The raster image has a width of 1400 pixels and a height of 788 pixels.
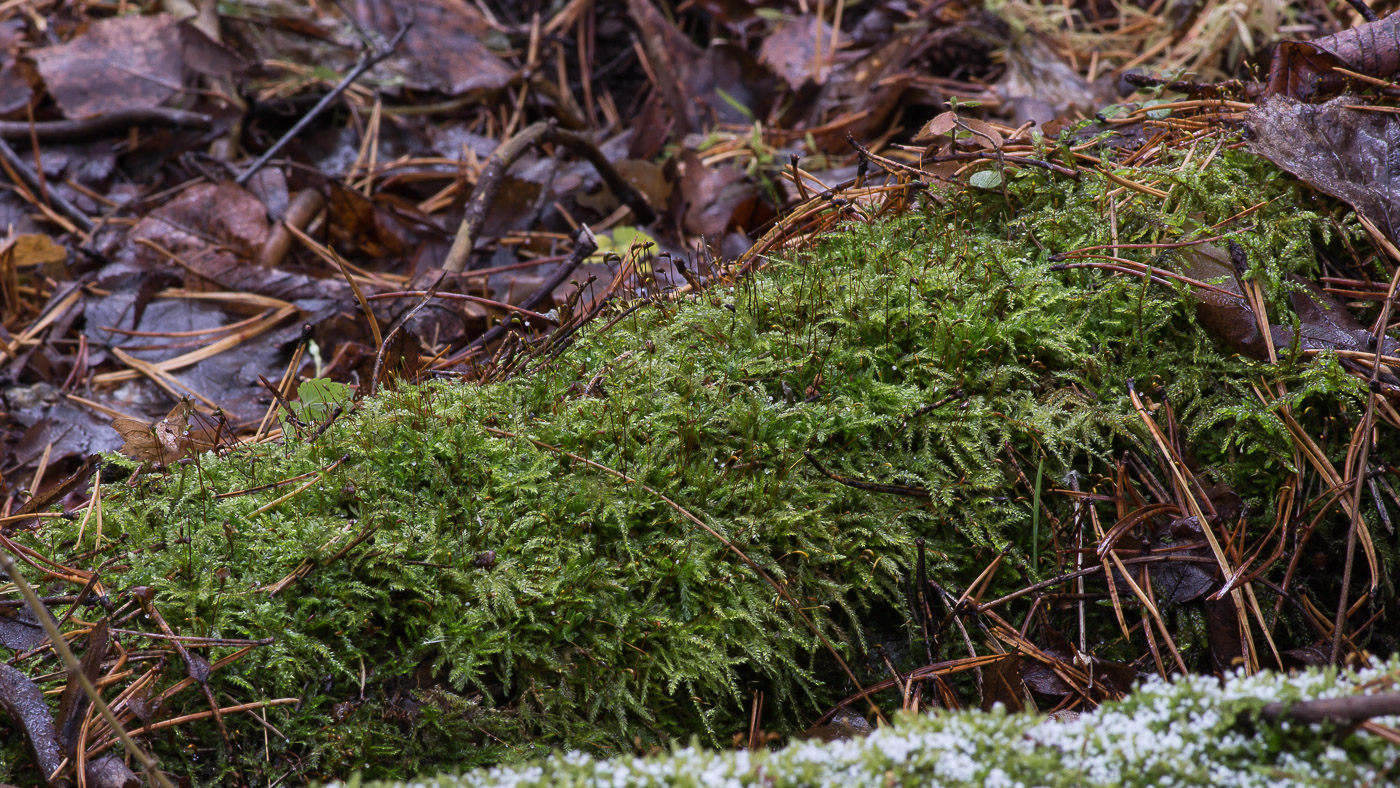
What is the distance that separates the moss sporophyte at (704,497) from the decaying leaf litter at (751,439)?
12 mm

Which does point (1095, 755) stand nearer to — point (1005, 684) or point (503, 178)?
point (1005, 684)

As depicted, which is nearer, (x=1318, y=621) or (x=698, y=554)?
(x=698, y=554)

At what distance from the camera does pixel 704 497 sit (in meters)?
1.89

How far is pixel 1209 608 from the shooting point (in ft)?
6.27

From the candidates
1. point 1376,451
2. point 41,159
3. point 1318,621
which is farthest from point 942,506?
point 41,159

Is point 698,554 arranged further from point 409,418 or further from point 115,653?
point 115,653

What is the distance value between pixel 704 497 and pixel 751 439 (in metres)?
0.18

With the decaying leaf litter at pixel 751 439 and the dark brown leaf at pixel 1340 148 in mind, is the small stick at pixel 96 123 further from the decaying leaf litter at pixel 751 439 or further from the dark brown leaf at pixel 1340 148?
the dark brown leaf at pixel 1340 148

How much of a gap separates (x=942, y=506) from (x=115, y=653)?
175cm

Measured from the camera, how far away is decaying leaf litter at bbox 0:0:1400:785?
5.44 ft

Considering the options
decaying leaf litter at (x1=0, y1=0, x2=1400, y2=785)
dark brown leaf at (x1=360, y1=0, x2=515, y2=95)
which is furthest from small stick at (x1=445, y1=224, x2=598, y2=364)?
dark brown leaf at (x1=360, y1=0, x2=515, y2=95)

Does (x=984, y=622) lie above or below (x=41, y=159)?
above

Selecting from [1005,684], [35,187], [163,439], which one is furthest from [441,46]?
[1005,684]

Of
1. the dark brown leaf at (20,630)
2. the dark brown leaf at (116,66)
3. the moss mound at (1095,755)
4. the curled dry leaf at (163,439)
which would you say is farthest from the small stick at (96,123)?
the moss mound at (1095,755)
